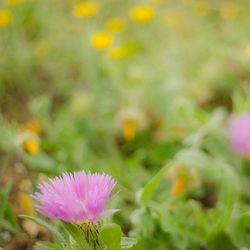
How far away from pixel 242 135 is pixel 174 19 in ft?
4.20

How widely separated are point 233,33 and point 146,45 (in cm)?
37

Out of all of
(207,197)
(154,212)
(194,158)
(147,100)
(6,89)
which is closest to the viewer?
(154,212)

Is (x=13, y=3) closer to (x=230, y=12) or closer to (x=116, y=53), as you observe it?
(x=116, y=53)

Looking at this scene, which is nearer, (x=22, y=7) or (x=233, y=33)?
(x=22, y=7)

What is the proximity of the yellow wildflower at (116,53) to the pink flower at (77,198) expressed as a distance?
1.23 m

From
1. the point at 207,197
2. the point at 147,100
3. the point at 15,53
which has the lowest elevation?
the point at 207,197

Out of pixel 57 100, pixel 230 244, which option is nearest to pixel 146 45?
pixel 57 100

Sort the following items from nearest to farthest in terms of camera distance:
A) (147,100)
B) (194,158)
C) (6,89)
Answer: (194,158), (147,100), (6,89)

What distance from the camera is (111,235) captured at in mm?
901

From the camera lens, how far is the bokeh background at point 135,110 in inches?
50.6

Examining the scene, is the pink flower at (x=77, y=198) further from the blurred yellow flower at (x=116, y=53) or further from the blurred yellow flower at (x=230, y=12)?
the blurred yellow flower at (x=230, y=12)

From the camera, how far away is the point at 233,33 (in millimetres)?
2422

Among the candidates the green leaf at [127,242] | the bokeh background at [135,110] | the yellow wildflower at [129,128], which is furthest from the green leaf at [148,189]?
the yellow wildflower at [129,128]

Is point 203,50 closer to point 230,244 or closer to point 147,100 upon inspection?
point 147,100
